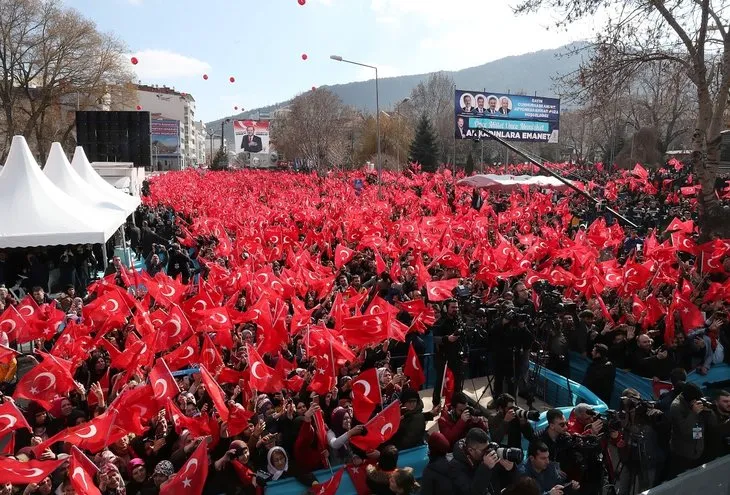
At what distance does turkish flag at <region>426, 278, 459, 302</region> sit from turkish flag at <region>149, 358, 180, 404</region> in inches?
172

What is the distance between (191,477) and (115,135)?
87.2 ft

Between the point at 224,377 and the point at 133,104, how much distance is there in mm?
47507

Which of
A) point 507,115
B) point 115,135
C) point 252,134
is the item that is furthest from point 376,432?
point 252,134

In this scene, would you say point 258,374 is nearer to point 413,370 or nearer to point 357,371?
point 357,371

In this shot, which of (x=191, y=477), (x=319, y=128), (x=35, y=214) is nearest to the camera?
(x=191, y=477)

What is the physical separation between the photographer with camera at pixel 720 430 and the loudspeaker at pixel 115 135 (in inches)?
1060

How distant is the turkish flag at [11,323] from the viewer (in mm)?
7902

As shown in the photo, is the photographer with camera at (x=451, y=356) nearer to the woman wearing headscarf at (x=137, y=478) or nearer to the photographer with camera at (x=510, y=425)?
the photographer with camera at (x=510, y=425)

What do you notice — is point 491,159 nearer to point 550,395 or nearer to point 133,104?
point 133,104

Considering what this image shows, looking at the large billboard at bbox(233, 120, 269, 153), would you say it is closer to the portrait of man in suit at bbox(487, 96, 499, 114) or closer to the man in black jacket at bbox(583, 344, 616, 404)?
the portrait of man in suit at bbox(487, 96, 499, 114)

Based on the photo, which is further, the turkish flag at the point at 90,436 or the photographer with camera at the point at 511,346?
the photographer with camera at the point at 511,346

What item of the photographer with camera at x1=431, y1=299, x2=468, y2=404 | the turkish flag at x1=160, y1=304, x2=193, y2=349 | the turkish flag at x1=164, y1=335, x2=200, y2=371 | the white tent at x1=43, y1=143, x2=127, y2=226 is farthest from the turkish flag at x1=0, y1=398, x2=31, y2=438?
the white tent at x1=43, y1=143, x2=127, y2=226

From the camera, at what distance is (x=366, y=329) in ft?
24.2

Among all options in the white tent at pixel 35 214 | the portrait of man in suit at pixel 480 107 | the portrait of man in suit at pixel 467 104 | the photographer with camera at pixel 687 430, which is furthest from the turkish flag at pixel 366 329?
the portrait of man in suit at pixel 480 107
